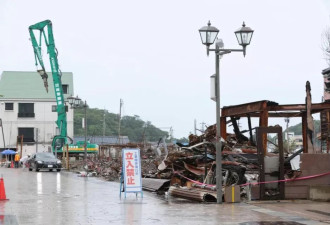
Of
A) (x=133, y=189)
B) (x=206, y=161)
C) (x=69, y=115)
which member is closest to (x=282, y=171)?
(x=206, y=161)

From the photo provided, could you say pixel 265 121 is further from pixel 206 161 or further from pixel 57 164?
pixel 57 164

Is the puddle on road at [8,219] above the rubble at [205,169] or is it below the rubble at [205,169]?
below

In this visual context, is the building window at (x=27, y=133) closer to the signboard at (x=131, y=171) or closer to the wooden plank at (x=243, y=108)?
the wooden plank at (x=243, y=108)

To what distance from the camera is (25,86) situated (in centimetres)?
8225

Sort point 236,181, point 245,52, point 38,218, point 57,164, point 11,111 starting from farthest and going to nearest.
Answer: point 11,111
point 57,164
point 236,181
point 245,52
point 38,218

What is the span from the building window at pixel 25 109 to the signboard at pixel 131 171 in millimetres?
62060

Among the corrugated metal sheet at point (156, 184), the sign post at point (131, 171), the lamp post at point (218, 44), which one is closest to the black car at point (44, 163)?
the corrugated metal sheet at point (156, 184)

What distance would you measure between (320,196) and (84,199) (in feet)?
24.6

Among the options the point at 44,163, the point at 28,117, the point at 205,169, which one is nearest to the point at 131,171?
the point at 205,169

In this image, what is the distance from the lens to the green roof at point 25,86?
80500 mm

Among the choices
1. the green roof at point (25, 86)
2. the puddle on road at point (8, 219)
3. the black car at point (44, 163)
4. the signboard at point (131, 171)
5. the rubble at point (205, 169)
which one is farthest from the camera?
the green roof at point (25, 86)

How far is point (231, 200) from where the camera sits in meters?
18.4

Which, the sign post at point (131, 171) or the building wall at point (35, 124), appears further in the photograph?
the building wall at point (35, 124)

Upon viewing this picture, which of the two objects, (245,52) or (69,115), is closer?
(245,52)
